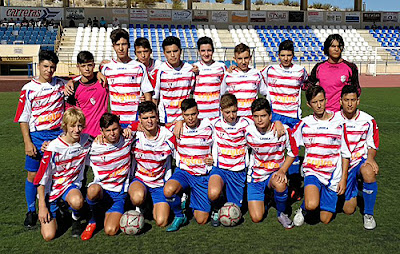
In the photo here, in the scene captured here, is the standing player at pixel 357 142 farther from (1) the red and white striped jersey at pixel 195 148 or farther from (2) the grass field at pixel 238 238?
(1) the red and white striped jersey at pixel 195 148

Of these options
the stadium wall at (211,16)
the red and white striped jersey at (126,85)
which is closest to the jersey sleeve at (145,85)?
the red and white striped jersey at (126,85)

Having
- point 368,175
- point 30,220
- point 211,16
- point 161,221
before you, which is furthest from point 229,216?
point 211,16

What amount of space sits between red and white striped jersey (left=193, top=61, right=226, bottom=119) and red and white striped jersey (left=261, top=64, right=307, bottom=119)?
0.61m

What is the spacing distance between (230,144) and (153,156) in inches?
28.9

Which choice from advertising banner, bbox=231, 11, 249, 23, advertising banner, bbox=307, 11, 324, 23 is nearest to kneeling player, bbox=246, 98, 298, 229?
advertising banner, bbox=231, 11, 249, 23

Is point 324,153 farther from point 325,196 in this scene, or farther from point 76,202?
point 76,202

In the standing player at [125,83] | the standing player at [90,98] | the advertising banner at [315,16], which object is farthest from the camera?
the advertising banner at [315,16]

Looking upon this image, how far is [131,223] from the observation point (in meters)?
3.25

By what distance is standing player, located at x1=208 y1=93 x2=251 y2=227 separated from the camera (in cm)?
374

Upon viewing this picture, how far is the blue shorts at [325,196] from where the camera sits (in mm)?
3492

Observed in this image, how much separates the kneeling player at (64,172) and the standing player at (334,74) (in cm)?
254

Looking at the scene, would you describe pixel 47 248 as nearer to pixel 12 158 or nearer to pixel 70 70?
pixel 12 158

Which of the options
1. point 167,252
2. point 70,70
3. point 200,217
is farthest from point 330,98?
point 70,70

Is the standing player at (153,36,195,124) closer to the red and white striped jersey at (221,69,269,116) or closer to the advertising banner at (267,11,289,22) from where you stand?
the red and white striped jersey at (221,69,269,116)
